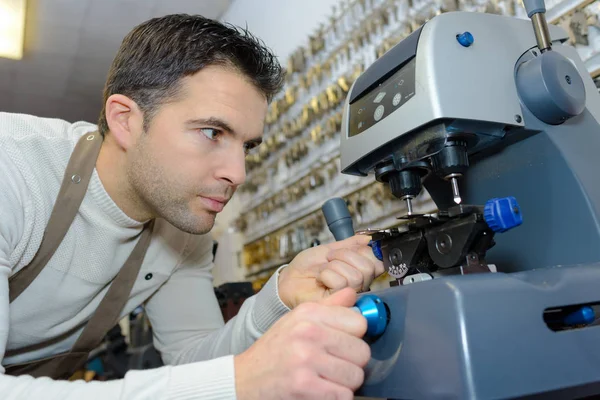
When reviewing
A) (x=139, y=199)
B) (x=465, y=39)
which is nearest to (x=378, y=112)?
(x=465, y=39)

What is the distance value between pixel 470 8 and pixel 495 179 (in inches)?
36.7

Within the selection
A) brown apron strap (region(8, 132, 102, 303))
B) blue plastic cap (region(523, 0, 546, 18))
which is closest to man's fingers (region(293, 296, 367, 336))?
blue plastic cap (region(523, 0, 546, 18))

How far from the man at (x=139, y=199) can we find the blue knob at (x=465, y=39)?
1.24ft

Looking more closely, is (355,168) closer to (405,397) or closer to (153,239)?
(405,397)

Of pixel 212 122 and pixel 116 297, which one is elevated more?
pixel 212 122

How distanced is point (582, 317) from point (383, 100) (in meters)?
0.39

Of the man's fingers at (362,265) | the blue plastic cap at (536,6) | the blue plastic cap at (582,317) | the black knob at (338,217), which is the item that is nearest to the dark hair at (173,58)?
the black knob at (338,217)

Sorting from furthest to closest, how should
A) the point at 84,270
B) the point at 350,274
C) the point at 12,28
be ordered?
the point at 12,28
the point at 84,270
the point at 350,274

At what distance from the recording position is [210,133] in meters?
1.21

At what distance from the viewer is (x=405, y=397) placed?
0.55 meters

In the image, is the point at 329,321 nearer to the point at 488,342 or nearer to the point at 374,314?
the point at 374,314

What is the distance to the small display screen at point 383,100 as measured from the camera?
2.41 ft

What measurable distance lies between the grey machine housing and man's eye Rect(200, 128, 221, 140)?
0.41m

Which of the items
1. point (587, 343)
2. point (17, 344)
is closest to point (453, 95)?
point (587, 343)
